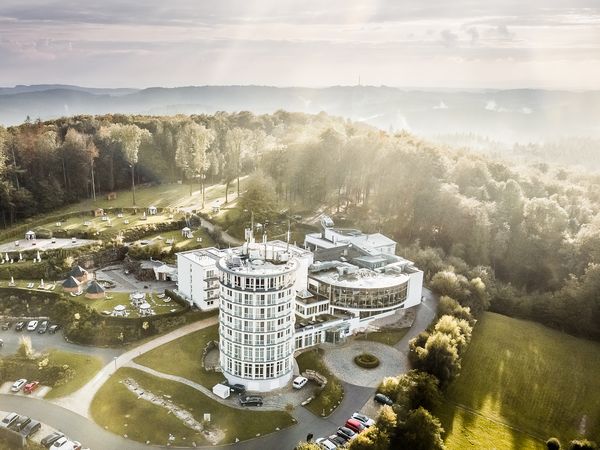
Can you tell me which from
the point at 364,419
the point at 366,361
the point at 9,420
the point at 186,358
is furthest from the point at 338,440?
the point at 9,420

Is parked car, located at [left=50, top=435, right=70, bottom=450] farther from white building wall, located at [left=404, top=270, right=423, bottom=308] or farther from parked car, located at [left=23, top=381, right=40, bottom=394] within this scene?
white building wall, located at [left=404, top=270, right=423, bottom=308]

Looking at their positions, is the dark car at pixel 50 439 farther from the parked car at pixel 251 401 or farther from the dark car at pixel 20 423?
the parked car at pixel 251 401

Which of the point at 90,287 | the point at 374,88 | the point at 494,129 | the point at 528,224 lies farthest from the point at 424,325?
the point at 494,129

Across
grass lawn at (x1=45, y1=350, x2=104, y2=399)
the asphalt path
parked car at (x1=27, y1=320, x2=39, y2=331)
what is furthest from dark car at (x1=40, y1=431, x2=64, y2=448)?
parked car at (x1=27, y1=320, x2=39, y2=331)

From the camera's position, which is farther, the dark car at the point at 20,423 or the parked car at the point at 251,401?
the parked car at the point at 251,401

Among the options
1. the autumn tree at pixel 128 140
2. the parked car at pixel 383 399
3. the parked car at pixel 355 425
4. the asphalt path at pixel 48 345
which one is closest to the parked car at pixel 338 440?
the parked car at pixel 355 425

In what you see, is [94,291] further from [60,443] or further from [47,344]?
[60,443]
